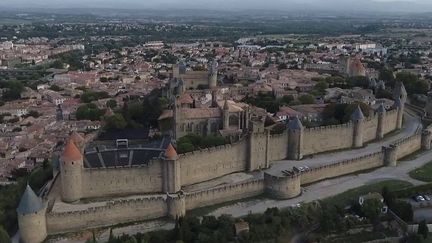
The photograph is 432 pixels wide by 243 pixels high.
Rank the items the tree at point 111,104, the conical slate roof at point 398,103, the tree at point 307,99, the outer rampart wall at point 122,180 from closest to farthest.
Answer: the outer rampart wall at point 122,180, the conical slate roof at point 398,103, the tree at point 307,99, the tree at point 111,104

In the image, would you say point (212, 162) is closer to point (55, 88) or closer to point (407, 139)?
point (407, 139)

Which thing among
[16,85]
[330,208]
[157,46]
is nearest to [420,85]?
[330,208]

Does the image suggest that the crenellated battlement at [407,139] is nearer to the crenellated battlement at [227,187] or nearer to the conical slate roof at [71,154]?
the crenellated battlement at [227,187]

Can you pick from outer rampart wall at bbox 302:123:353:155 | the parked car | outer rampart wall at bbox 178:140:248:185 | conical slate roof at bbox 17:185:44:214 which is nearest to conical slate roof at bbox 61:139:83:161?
conical slate roof at bbox 17:185:44:214

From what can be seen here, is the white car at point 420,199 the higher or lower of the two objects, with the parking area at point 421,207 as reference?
higher

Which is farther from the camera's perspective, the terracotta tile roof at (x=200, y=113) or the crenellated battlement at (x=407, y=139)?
the terracotta tile roof at (x=200, y=113)

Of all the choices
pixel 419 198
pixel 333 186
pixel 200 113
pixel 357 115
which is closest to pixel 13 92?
pixel 200 113

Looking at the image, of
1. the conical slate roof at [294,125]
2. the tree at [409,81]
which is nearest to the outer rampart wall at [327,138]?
the conical slate roof at [294,125]

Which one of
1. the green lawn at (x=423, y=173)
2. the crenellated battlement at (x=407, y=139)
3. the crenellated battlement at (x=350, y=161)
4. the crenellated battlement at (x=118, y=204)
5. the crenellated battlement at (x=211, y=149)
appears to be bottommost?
the green lawn at (x=423, y=173)

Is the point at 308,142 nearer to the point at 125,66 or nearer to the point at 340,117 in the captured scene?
the point at 340,117

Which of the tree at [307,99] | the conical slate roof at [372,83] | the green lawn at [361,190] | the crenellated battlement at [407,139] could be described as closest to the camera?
the green lawn at [361,190]
